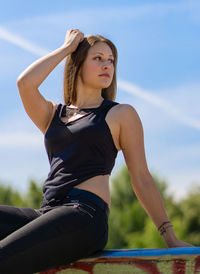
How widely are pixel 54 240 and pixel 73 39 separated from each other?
1726 mm

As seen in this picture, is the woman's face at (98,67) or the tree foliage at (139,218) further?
the tree foliage at (139,218)

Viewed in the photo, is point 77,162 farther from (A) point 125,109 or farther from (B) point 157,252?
(B) point 157,252

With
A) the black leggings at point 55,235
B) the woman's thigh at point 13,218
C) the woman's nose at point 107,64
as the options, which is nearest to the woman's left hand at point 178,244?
the black leggings at point 55,235

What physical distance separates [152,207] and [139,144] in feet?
1.56

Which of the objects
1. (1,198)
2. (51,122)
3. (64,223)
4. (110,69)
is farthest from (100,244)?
(1,198)

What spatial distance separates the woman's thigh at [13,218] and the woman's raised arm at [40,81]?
750 mm

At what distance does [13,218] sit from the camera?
3.38 meters

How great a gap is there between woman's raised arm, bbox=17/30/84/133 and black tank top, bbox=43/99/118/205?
31cm

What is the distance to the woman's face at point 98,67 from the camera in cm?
386

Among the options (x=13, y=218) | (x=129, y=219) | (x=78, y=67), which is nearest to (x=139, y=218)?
(x=129, y=219)

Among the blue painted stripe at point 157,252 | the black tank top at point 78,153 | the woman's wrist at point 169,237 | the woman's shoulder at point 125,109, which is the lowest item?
the blue painted stripe at point 157,252

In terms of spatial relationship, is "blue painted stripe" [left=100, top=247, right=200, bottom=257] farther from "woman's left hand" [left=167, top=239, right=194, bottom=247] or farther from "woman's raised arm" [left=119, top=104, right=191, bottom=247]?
"woman's raised arm" [left=119, top=104, right=191, bottom=247]

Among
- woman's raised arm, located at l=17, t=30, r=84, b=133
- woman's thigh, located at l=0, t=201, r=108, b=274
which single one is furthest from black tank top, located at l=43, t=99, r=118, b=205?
woman's raised arm, located at l=17, t=30, r=84, b=133

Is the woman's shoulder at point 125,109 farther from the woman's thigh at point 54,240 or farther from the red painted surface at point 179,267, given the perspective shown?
the red painted surface at point 179,267
